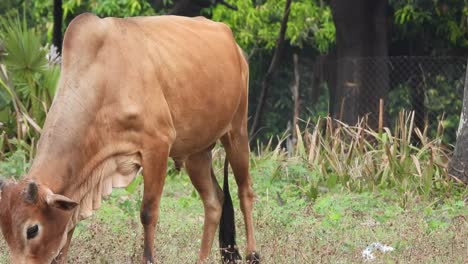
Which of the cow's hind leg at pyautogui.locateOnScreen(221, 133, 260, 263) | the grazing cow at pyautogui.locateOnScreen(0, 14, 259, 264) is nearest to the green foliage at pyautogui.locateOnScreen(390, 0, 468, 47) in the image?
the cow's hind leg at pyautogui.locateOnScreen(221, 133, 260, 263)

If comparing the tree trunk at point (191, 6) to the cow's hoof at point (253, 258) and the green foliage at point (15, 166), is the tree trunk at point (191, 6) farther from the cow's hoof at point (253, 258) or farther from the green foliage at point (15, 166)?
the cow's hoof at point (253, 258)

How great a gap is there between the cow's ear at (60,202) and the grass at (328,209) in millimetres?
1149

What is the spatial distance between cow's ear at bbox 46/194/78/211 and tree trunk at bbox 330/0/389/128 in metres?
10.1

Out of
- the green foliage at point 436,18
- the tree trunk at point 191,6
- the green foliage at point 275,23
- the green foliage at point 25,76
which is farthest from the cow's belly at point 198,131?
the green foliage at point 275,23

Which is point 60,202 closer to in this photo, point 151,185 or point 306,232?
point 151,185

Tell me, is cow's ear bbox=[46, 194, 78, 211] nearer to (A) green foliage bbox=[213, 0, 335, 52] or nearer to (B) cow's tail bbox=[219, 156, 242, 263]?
(B) cow's tail bbox=[219, 156, 242, 263]

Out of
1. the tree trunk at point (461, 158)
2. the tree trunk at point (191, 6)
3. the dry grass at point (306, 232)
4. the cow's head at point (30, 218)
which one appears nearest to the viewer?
the cow's head at point (30, 218)

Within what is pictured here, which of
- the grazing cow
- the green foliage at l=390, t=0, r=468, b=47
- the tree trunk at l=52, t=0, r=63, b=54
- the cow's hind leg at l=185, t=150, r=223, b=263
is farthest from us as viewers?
the green foliage at l=390, t=0, r=468, b=47

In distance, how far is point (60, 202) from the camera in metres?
6.03

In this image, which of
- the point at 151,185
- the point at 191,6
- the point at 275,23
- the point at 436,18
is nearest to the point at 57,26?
the point at 191,6

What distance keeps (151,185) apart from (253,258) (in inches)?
44.5

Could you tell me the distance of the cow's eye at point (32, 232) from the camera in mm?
6035

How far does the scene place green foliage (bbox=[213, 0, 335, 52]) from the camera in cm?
2077

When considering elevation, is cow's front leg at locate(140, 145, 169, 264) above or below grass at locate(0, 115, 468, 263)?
above
